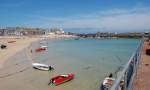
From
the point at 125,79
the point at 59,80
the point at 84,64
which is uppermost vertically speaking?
the point at 125,79

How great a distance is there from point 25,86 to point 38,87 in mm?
1440

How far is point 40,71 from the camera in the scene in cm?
2972

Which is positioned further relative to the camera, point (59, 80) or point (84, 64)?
point (84, 64)

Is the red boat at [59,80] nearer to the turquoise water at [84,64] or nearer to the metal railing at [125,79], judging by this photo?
the turquoise water at [84,64]

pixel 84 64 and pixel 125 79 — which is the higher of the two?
pixel 125 79

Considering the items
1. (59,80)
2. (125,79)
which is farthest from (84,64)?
(125,79)

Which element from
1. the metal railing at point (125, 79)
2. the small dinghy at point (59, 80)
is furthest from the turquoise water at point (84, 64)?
the metal railing at point (125, 79)

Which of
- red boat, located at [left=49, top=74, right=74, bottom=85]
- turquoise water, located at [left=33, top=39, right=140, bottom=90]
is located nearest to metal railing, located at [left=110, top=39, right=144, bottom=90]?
turquoise water, located at [left=33, top=39, right=140, bottom=90]

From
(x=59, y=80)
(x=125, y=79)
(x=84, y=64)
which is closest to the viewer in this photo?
(x=125, y=79)

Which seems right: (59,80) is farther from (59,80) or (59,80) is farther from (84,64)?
(84,64)

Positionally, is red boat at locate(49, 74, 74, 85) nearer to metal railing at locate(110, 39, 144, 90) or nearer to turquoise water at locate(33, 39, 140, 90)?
turquoise water at locate(33, 39, 140, 90)

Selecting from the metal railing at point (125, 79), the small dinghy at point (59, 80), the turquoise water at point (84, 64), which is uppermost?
the metal railing at point (125, 79)

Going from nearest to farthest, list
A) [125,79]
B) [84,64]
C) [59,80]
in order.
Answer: [125,79], [59,80], [84,64]

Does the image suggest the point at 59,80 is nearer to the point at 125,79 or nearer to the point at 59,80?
the point at 59,80
